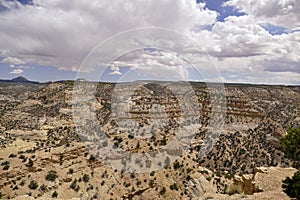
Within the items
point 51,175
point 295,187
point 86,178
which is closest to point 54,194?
point 51,175

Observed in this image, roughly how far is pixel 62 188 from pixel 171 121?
1209 inches

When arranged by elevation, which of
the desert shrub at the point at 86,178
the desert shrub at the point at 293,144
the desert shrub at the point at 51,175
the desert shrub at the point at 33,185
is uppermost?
the desert shrub at the point at 293,144

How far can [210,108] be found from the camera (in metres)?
58.3

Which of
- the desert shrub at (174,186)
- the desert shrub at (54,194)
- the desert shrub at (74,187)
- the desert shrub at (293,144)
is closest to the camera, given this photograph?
the desert shrub at (293,144)

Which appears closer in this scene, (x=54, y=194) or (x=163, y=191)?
(x=54, y=194)

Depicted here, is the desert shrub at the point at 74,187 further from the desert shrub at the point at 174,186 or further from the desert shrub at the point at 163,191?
the desert shrub at the point at 174,186

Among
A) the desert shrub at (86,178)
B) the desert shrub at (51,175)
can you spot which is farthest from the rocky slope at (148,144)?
the desert shrub at (51,175)

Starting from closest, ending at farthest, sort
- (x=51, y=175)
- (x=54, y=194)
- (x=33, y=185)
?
1. (x=54, y=194)
2. (x=33, y=185)
3. (x=51, y=175)

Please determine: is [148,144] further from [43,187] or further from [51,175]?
[43,187]

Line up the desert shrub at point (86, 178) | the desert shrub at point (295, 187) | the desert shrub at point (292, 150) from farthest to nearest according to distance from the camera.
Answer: the desert shrub at point (86, 178) < the desert shrub at point (292, 150) < the desert shrub at point (295, 187)

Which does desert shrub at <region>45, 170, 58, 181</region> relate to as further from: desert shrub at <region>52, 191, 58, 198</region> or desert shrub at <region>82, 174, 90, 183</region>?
desert shrub at <region>82, 174, 90, 183</region>

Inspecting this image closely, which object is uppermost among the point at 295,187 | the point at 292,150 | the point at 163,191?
the point at 292,150

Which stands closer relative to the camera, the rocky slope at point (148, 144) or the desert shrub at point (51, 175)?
the rocky slope at point (148, 144)

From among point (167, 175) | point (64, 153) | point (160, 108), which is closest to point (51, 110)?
point (160, 108)
